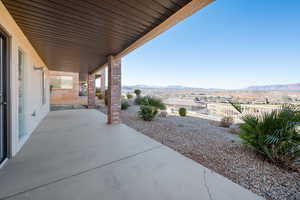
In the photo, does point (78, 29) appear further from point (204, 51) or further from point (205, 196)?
point (204, 51)

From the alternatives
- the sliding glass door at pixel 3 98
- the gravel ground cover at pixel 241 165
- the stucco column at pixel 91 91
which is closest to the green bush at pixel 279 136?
the gravel ground cover at pixel 241 165

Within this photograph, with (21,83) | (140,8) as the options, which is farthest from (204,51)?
(21,83)

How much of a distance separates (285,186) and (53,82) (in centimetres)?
1413

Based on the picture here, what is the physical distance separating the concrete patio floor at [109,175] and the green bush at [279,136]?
109 centimetres

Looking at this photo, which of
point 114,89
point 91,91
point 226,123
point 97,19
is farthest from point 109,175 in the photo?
point 91,91

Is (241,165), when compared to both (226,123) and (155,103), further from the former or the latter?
(155,103)

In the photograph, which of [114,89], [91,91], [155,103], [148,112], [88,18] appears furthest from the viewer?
[91,91]

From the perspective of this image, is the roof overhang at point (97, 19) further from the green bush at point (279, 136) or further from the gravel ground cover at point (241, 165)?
the gravel ground cover at point (241, 165)

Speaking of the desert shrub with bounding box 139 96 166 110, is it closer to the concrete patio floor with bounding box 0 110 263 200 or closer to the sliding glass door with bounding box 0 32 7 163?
the concrete patio floor with bounding box 0 110 263 200

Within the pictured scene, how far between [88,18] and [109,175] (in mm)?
2673

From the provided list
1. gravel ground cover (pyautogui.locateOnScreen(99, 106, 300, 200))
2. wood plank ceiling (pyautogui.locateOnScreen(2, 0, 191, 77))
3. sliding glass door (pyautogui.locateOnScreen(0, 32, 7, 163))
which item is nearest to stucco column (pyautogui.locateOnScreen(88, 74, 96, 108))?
wood plank ceiling (pyautogui.locateOnScreen(2, 0, 191, 77))

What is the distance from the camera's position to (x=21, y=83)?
2.87 m

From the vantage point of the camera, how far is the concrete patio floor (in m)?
1.45

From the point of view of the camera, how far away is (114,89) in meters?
A: 4.71
